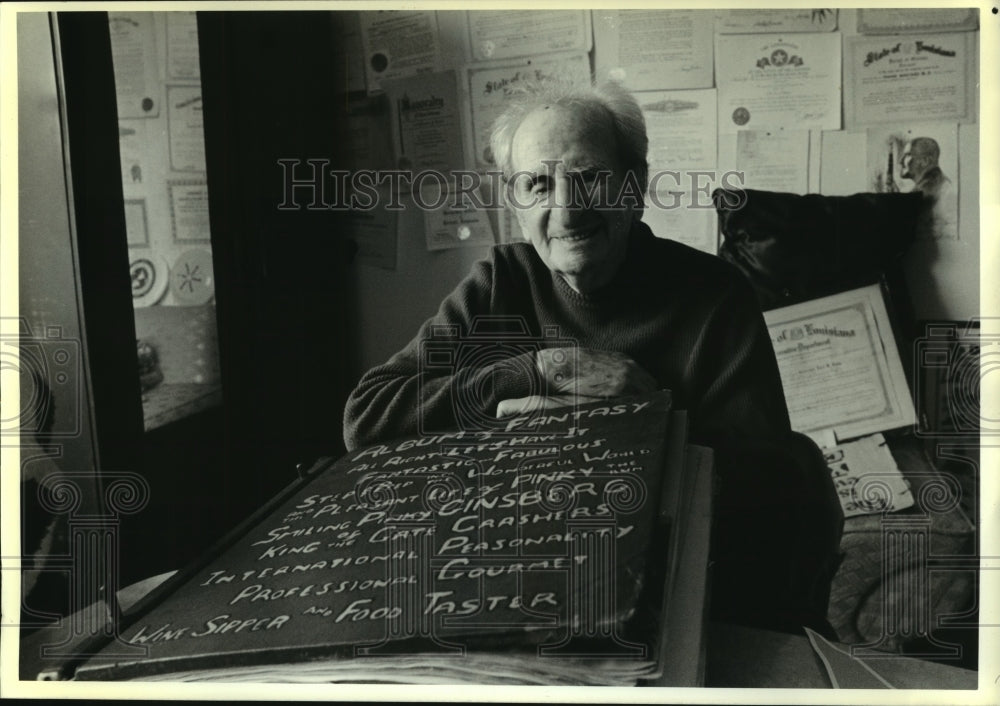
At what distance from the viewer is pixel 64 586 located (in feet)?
2.80

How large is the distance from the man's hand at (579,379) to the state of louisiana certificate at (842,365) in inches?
5.6

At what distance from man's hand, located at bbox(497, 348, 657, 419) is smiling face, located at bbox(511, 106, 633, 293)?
70mm

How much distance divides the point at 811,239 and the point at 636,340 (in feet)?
0.64

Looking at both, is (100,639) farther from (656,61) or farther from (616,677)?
(656,61)

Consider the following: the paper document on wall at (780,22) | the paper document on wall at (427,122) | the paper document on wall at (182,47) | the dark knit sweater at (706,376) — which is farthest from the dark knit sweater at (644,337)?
the paper document on wall at (182,47)

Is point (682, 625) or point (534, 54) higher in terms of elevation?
point (534, 54)

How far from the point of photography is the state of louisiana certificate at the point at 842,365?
83 cm

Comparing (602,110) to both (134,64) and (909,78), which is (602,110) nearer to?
(909,78)

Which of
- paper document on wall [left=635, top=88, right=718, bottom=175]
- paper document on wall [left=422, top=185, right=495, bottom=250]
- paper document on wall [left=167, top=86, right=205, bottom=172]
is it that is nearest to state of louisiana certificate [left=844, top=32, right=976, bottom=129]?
paper document on wall [left=635, top=88, right=718, bottom=175]

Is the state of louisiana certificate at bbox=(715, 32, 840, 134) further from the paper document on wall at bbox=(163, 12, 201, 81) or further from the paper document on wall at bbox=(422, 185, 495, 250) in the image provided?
the paper document on wall at bbox=(163, 12, 201, 81)

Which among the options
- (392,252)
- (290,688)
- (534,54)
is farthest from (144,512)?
(534,54)

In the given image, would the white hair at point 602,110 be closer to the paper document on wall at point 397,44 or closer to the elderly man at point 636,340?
the elderly man at point 636,340

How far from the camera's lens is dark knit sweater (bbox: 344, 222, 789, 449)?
0.83 meters

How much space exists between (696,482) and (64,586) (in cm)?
63
